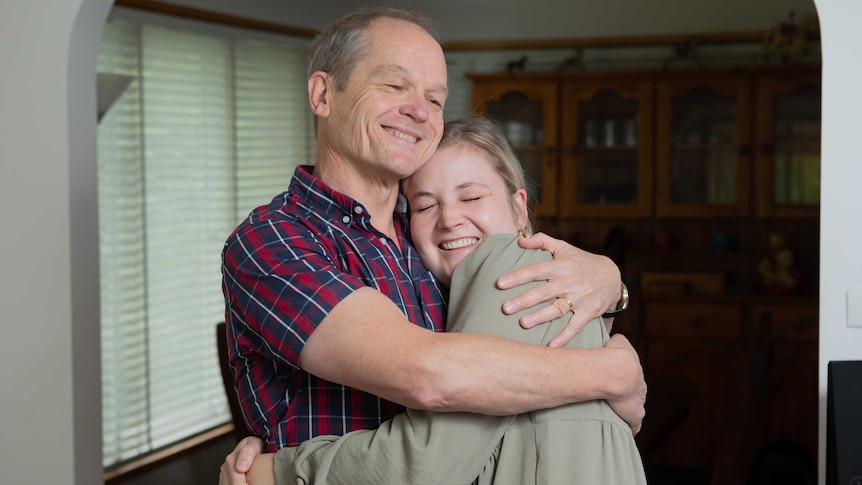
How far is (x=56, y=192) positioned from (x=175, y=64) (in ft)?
6.82

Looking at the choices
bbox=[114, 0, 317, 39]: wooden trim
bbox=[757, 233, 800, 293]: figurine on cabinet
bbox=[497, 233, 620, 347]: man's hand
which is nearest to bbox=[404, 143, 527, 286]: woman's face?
bbox=[497, 233, 620, 347]: man's hand

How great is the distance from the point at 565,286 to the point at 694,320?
4005mm

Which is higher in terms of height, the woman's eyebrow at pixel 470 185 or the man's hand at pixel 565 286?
the woman's eyebrow at pixel 470 185

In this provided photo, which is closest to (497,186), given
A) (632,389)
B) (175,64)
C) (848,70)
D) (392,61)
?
(392,61)

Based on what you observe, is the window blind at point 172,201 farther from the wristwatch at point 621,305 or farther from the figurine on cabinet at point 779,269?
the figurine on cabinet at point 779,269

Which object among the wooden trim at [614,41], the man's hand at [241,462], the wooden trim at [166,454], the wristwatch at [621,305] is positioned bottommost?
the wooden trim at [166,454]

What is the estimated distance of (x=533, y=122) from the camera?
566 centimetres

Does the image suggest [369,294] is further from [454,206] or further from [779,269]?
[779,269]

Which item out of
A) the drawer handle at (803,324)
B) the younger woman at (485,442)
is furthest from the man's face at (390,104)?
the drawer handle at (803,324)

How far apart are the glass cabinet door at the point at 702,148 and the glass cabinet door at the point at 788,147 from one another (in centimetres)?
10

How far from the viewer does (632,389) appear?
135 cm

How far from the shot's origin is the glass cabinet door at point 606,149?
540 cm

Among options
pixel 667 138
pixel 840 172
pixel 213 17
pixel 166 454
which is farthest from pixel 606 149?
pixel 840 172

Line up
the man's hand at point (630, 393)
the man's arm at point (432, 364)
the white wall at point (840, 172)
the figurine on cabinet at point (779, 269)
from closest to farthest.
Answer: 1. the man's arm at point (432, 364)
2. the man's hand at point (630, 393)
3. the white wall at point (840, 172)
4. the figurine on cabinet at point (779, 269)
